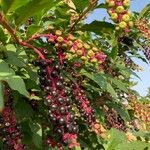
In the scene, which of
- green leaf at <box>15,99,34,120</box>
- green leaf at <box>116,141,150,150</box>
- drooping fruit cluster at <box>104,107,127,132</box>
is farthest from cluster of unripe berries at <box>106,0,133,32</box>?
green leaf at <box>116,141,150,150</box>

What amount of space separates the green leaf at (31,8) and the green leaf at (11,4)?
0.17 feet

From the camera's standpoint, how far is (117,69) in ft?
17.8

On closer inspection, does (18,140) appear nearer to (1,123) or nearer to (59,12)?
(1,123)

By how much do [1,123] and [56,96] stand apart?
0.52m

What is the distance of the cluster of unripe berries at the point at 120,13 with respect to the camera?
3.46 metres

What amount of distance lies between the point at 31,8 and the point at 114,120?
1.88m

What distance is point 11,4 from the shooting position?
3.29 metres

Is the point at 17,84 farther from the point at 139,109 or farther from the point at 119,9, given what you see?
the point at 139,109

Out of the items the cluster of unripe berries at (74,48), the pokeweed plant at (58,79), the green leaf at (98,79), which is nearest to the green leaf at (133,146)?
the pokeweed plant at (58,79)

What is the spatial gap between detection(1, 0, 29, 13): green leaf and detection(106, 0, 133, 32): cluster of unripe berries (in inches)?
26.3

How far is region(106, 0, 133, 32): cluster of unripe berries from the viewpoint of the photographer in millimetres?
3461

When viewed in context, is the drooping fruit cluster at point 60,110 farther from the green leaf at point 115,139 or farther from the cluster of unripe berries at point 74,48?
the green leaf at point 115,139

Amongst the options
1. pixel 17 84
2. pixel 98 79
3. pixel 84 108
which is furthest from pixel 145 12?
pixel 17 84

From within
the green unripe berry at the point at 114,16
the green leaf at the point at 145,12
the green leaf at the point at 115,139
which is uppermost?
the green unripe berry at the point at 114,16
